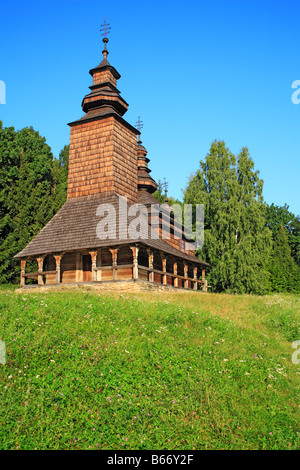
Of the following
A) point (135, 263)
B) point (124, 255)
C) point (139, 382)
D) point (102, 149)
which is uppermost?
point (102, 149)

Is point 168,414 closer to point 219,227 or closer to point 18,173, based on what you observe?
point 219,227

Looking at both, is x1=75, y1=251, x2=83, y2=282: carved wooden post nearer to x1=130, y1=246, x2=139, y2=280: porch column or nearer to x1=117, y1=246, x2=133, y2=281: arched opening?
x1=117, y1=246, x2=133, y2=281: arched opening

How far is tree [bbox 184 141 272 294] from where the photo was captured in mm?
30281

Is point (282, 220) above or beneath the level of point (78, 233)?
above

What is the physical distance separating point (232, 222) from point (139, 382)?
25202mm

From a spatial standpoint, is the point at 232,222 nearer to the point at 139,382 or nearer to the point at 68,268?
the point at 68,268

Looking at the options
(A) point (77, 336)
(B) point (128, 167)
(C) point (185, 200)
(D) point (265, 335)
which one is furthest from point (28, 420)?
(C) point (185, 200)

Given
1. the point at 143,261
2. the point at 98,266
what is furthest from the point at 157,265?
the point at 98,266

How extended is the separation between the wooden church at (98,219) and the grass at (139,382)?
30.4ft

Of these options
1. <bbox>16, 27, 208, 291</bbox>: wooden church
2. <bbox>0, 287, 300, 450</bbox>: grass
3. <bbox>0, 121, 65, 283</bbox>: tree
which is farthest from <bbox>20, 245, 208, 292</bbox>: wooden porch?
<bbox>0, 287, 300, 450</bbox>: grass

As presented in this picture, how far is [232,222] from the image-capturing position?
3162 centimetres

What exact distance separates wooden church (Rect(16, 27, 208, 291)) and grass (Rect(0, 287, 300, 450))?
30.4ft

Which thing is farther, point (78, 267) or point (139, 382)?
point (78, 267)
